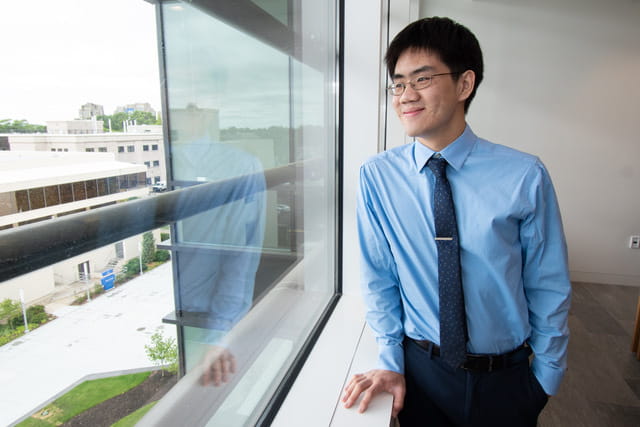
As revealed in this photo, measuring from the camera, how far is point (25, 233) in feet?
1.42

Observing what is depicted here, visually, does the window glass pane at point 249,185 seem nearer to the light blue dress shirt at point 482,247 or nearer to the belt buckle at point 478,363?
the light blue dress shirt at point 482,247

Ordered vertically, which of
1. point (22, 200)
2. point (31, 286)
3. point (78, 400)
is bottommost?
point (78, 400)

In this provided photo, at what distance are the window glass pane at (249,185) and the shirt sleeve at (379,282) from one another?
1.13ft

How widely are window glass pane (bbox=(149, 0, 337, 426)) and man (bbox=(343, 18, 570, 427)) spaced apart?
0.40m

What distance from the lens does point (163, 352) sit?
0.96 meters

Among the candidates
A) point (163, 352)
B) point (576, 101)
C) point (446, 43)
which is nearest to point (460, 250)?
point (446, 43)

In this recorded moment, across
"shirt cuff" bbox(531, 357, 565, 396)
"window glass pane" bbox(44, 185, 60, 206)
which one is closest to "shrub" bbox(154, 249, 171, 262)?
"window glass pane" bbox(44, 185, 60, 206)

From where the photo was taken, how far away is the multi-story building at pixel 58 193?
0.47 meters

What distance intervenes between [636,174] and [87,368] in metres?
4.48

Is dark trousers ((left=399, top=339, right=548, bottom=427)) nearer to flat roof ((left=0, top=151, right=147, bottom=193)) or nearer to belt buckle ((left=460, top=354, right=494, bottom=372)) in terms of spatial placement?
belt buckle ((left=460, top=354, right=494, bottom=372))

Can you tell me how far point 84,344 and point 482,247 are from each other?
34.6 inches

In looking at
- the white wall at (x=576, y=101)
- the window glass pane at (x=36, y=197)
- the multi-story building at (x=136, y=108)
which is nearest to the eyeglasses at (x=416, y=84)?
the multi-story building at (x=136, y=108)

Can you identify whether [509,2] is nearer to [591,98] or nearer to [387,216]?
[591,98]

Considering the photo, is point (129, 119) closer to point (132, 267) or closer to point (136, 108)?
point (136, 108)
